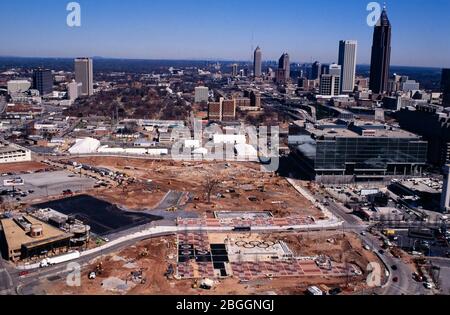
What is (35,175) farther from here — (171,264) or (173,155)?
(171,264)

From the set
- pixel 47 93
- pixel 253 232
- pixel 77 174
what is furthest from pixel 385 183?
pixel 47 93

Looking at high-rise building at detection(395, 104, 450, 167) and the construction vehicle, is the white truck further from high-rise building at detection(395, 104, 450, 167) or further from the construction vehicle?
high-rise building at detection(395, 104, 450, 167)

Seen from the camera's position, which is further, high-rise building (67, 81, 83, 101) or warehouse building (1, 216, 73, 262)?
high-rise building (67, 81, 83, 101)

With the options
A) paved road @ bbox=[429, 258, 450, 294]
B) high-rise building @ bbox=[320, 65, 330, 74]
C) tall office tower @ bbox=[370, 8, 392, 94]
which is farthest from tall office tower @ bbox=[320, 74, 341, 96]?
paved road @ bbox=[429, 258, 450, 294]

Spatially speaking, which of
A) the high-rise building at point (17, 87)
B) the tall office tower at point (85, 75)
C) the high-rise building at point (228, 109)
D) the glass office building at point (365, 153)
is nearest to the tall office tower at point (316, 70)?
the tall office tower at point (85, 75)

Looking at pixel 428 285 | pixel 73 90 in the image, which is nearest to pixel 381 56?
pixel 73 90

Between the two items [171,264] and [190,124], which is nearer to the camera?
[171,264]
